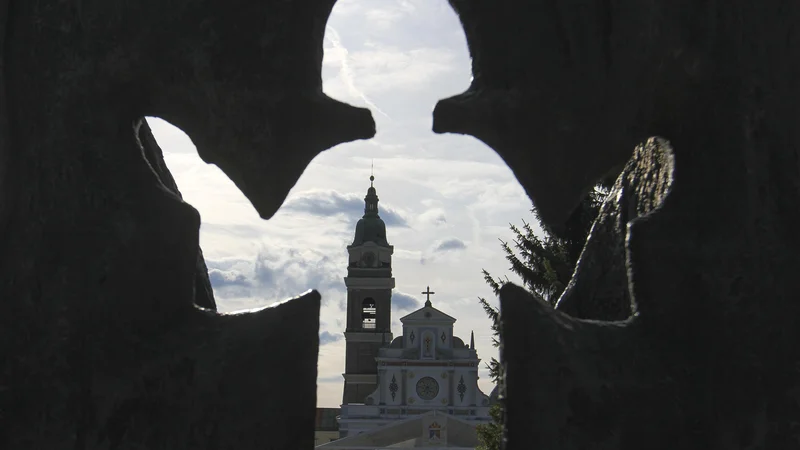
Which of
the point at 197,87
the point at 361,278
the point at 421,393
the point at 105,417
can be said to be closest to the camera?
the point at 105,417

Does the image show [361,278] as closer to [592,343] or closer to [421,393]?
[421,393]

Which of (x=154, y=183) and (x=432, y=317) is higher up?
(x=432, y=317)

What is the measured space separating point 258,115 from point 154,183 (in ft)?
0.68

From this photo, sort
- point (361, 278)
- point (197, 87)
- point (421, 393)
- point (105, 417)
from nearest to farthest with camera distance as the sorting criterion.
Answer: point (105, 417), point (197, 87), point (421, 393), point (361, 278)

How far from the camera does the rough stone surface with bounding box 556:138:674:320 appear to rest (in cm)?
197

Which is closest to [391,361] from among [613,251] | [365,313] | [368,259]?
[365,313]

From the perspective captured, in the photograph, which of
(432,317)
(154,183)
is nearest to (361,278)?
(432,317)

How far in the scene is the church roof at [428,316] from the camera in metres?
53.6

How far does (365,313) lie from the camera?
58781 mm

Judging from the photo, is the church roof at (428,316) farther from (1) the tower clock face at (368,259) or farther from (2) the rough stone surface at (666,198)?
(2) the rough stone surface at (666,198)

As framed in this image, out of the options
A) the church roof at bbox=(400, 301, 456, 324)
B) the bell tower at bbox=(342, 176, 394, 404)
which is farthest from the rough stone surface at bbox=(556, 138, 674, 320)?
the bell tower at bbox=(342, 176, 394, 404)

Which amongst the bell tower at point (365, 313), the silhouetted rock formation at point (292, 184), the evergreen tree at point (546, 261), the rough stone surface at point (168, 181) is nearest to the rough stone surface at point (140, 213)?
the silhouetted rock formation at point (292, 184)

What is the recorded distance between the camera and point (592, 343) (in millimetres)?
1615

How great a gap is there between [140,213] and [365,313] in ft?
188
